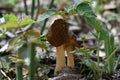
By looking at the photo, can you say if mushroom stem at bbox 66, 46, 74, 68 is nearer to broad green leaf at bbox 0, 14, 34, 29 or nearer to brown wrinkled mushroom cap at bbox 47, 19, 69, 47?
brown wrinkled mushroom cap at bbox 47, 19, 69, 47

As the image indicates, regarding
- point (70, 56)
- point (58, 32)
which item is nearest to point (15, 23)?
point (58, 32)

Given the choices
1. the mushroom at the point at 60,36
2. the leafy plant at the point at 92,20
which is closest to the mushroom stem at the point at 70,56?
the mushroom at the point at 60,36

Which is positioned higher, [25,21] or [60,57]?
[25,21]

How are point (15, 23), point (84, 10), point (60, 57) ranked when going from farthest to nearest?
point (60, 57), point (84, 10), point (15, 23)

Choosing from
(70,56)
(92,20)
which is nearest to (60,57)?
(70,56)

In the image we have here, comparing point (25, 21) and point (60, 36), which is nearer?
point (25, 21)

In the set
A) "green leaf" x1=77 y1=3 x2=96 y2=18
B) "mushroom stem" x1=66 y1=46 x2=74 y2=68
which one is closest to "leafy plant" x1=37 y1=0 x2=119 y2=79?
"green leaf" x1=77 y1=3 x2=96 y2=18

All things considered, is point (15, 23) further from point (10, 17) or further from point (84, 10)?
point (84, 10)

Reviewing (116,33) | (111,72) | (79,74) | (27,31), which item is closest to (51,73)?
(79,74)

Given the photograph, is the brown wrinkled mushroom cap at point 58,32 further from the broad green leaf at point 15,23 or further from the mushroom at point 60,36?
the broad green leaf at point 15,23

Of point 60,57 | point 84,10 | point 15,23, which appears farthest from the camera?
point 60,57
